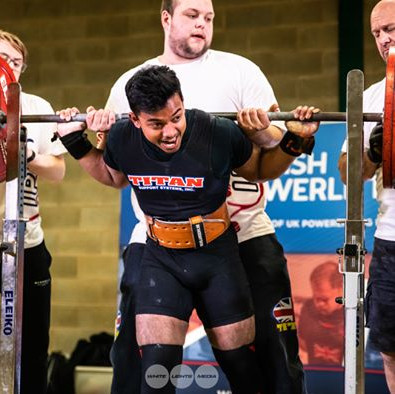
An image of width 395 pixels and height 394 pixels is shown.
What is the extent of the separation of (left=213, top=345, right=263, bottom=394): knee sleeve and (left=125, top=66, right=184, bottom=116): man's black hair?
100 cm

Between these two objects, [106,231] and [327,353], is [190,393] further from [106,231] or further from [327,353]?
[106,231]

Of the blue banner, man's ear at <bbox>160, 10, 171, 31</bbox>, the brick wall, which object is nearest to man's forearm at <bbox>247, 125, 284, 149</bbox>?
man's ear at <bbox>160, 10, 171, 31</bbox>

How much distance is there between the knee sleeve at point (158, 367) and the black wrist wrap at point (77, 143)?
2.79ft

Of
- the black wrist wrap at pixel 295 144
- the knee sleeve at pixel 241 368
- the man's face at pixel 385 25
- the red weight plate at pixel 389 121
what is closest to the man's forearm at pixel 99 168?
the black wrist wrap at pixel 295 144

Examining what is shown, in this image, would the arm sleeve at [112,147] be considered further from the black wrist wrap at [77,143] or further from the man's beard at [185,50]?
the man's beard at [185,50]

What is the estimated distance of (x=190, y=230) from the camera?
341 cm

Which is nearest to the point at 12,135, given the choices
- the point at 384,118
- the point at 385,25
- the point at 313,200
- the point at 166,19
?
the point at 166,19

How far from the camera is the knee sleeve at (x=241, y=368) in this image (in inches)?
134

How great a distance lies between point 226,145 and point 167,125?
0.26 metres

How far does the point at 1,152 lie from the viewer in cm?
358

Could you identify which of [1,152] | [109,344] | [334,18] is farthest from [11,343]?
[334,18]

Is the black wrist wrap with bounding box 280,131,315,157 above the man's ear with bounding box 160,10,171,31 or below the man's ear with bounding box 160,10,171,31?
below

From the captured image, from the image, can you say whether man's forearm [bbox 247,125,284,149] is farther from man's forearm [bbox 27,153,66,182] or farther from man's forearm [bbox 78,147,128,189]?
man's forearm [bbox 27,153,66,182]

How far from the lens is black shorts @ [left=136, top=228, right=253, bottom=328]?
340 cm
